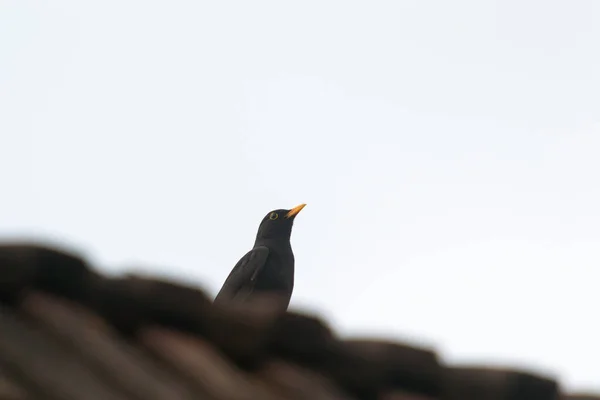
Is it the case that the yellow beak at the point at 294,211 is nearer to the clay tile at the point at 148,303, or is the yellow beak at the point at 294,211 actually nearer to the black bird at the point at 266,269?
the black bird at the point at 266,269

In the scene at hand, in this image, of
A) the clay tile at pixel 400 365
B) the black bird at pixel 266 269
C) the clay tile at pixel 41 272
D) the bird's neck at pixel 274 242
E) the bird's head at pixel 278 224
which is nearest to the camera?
the clay tile at pixel 41 272

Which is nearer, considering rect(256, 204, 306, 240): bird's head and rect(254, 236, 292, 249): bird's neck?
rect(254, 236, 292, 249): bird's neck

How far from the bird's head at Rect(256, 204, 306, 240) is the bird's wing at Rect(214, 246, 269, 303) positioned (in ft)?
1.67

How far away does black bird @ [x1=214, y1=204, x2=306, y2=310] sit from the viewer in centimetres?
988

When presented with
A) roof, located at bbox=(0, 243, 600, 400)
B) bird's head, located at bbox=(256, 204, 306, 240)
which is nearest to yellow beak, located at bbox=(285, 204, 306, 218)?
bird's head, located at bbox=(256, 204, 306, 240)

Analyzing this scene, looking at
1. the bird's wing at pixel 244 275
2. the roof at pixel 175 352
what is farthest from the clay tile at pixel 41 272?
the bird's wing at pixel 244 275

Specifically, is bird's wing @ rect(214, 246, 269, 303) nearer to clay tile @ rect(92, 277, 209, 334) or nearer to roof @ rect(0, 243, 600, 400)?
roof @ rect(0, 243, 600, 400)

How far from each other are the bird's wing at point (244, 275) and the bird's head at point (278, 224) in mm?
509

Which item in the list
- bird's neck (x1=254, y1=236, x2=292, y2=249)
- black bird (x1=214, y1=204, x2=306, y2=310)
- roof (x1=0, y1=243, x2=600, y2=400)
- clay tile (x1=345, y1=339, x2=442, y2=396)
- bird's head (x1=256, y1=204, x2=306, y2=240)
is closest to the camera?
roof (x1=0, y1=243, x2=600, y2=400)

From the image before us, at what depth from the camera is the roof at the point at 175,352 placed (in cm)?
198

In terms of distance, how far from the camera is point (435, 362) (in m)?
2.56

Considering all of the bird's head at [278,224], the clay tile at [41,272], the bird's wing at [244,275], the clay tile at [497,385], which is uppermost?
the bird's head at [278,224]

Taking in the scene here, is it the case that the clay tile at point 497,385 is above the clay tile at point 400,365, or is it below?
above

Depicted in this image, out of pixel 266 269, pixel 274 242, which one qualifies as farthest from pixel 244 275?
pixel 274 242
